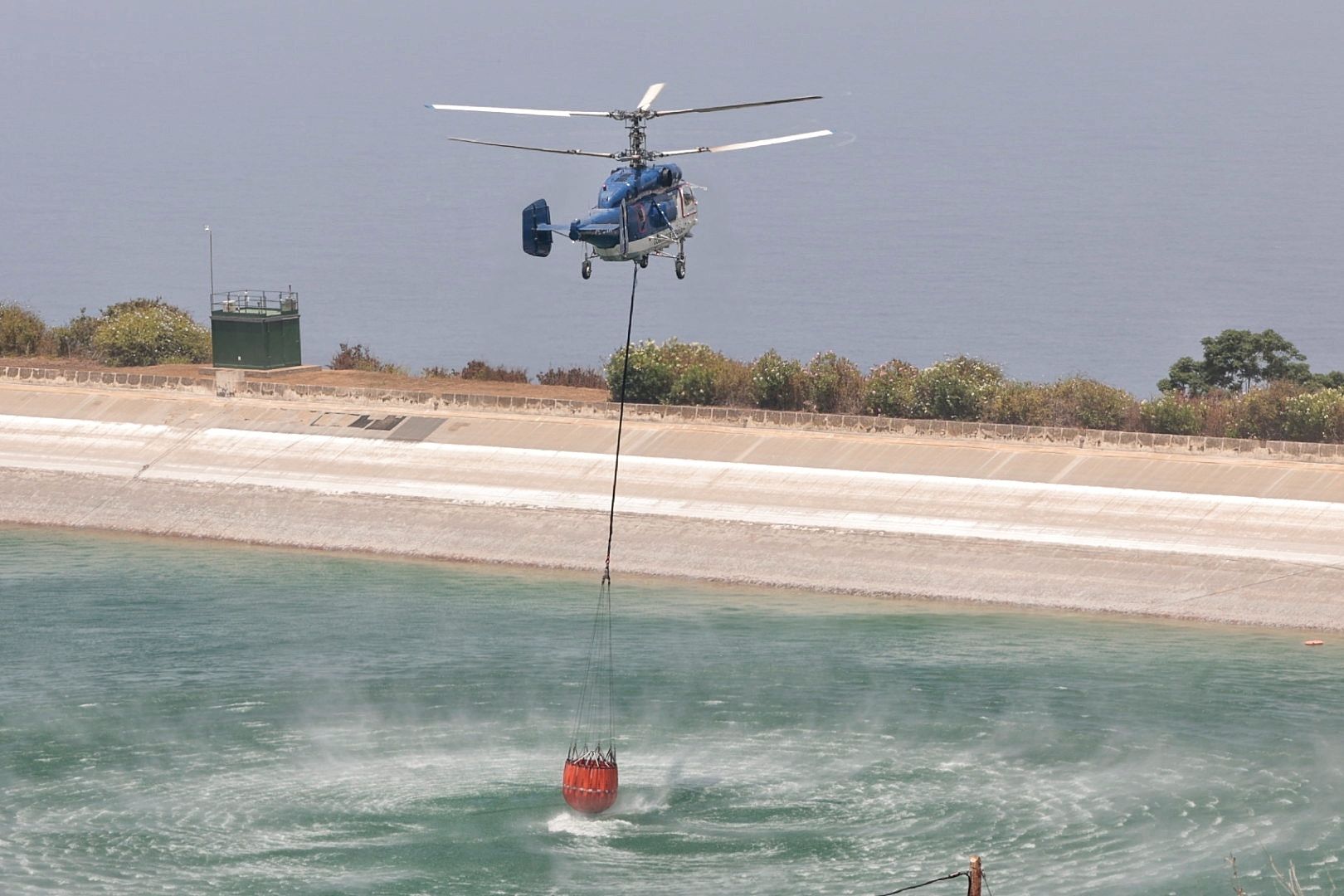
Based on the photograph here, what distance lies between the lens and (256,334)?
102438mm

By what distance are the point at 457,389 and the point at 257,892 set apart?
58.2 metres

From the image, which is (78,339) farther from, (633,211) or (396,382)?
(633,211)

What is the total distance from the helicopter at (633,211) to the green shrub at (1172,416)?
3906cm

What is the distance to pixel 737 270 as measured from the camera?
5034 centimetres

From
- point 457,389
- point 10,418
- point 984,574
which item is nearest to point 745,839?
point 984,574

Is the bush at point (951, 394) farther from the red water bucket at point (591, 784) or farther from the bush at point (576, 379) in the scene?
the red water bucket at point (591, 784)

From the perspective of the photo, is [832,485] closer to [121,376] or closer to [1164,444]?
[1164,444]

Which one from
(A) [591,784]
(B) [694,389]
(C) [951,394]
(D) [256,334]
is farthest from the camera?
(D) [256,334]

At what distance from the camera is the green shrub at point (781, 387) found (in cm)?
9169

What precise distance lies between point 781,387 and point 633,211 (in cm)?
4356

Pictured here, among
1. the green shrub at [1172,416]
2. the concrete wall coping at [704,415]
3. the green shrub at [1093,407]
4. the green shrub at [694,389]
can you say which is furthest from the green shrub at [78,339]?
the green shrub at [1172,416]

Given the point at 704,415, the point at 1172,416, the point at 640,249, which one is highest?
the point at 640,249

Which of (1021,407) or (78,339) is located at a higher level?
(78,339)

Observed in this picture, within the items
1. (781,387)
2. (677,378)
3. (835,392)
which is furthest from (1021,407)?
(677,378)
